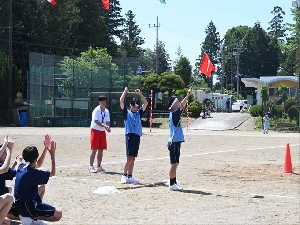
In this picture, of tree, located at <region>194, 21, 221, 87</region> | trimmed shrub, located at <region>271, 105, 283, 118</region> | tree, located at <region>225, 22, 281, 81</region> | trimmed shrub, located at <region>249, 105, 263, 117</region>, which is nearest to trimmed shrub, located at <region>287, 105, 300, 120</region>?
trimmed shrub, located at <region>271, 105, 283, 118</region>

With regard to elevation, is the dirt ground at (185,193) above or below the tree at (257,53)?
below

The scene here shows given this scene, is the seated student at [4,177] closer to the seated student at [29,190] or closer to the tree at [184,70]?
the seated student at [29,190]

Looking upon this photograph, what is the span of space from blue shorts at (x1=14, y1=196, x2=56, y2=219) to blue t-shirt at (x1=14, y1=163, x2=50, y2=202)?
0.06 m

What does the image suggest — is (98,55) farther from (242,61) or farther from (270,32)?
(270,32)

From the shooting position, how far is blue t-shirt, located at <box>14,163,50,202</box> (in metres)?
7.61

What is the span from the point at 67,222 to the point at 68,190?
9.88 feet

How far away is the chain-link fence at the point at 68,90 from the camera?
44.8m

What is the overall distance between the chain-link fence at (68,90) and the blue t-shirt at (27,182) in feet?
122

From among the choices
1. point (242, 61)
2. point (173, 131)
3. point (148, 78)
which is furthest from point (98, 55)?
point (242, 61)

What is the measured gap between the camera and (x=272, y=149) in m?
24.2

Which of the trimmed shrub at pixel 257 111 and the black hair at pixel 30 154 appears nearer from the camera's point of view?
the black hair at pixel 30 154

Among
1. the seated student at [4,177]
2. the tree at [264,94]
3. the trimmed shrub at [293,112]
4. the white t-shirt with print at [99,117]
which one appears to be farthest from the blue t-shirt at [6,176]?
the tree at [264,94]

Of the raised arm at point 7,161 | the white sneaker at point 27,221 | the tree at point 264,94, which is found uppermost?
the tree at point 264,94

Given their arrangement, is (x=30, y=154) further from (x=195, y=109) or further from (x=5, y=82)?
(x=195, y=109)
